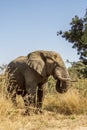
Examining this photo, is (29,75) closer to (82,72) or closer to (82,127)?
(82,127)

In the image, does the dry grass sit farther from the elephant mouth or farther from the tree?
the tree

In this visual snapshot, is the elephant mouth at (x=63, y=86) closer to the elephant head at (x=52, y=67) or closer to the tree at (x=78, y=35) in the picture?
the elephant head at (x=52, y=67)

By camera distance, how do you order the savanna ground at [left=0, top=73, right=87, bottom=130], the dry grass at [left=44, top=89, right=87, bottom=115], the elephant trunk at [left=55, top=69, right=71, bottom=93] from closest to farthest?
1. the savanna ground at [left=0, top=73, right=87, bottom=130]
2. the elephant trunk at [left=55, top=69, right=71, bottom=93]
3. the dry grass at [left=44, top=89, right=87, bottom=115]

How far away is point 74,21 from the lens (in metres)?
19.2

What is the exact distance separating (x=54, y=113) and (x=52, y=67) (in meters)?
1.38

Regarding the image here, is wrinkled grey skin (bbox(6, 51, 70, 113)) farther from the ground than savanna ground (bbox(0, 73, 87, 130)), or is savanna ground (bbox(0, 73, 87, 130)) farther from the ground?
wrinkled grey skin (bbox(6, 51, 70, 113))

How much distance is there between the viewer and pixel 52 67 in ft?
38.5

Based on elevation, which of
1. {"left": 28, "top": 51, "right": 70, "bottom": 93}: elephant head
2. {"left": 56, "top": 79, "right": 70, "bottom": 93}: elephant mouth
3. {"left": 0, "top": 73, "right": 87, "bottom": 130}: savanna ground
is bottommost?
{"left": 0, "top": 73, "right": 87, "bottom": 130}: savanna ground

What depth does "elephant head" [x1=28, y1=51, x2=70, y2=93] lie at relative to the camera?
11617 millimetres

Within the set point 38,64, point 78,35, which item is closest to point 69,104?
point 38,64

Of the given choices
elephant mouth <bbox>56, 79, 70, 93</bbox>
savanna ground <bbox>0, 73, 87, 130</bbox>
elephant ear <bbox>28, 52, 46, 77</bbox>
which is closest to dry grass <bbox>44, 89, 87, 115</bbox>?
savanna ground <bbox>0, 73, 87, 130</bbox>

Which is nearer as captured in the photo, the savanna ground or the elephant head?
the savanna ground

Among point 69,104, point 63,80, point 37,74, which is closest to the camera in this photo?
point 63,80

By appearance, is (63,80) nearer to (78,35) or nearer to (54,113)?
(54,113)
